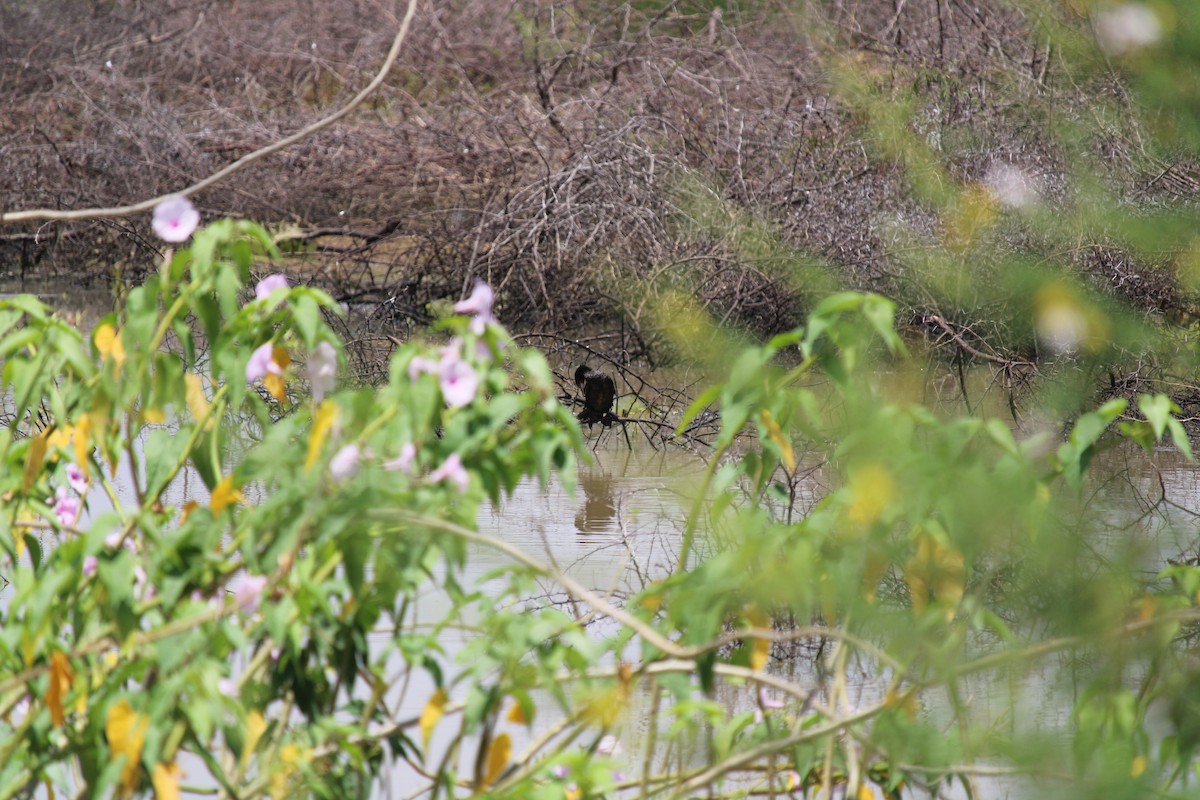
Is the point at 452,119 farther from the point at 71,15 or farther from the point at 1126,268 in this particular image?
the point at 71,15

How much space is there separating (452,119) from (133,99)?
7.47 ft

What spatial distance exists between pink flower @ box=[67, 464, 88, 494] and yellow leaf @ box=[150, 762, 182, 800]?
2.10 feet

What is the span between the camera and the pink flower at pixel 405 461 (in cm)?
178

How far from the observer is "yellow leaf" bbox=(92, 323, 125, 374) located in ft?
6.40

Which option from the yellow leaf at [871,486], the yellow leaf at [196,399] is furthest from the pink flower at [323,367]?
the yellow leaf at [871,486]

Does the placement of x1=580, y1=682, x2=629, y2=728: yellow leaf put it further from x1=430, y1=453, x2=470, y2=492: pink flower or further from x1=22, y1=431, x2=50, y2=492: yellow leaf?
x1=22, y1=431, x2=50, y2=492: yellow leaf

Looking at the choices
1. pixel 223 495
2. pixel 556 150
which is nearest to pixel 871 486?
pixel 223 495

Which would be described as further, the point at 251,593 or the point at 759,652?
the point at 759,652

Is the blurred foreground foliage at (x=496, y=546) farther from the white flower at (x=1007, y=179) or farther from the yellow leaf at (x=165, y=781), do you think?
the white flower at (x=1007, y=179)

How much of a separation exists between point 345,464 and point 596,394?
3861 mm

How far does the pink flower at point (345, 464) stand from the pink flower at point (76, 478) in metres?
0.70

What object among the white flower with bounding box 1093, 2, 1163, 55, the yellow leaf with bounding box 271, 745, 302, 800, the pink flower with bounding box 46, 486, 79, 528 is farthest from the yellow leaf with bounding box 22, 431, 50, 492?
the white flower with bounding box 1093, 2, 1163, 55

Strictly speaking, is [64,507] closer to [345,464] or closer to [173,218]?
[173,218]

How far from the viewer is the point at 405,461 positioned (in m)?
1.79
